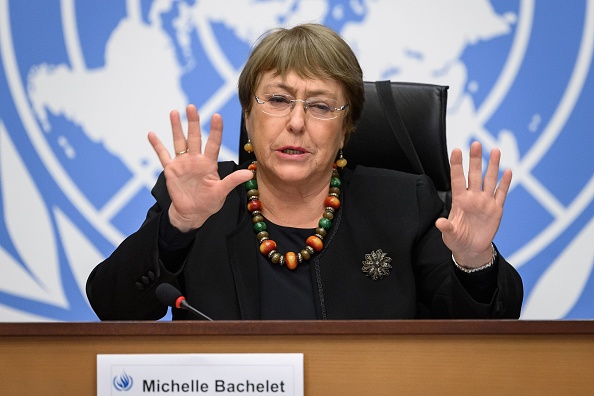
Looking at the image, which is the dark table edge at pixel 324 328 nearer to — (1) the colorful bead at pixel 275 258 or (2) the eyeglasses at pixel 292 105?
(1) the colorful bead at pixel 275 258

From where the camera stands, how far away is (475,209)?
63.0 inches

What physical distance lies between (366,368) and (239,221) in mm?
836

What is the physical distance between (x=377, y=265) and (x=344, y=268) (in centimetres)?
8

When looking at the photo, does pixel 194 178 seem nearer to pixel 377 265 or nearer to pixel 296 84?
pixel 296 84

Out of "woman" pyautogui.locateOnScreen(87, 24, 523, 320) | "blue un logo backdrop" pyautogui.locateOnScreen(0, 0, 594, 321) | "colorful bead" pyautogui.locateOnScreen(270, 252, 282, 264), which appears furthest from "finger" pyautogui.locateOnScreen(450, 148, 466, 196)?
"blue un logo backdrop" pyautogui.locateOnScreen(0, 0, 594, 321)

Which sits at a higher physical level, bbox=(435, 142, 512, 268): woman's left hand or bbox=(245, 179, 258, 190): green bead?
bbox=(245, 179, 258, 190): green bead

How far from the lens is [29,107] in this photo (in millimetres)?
2900

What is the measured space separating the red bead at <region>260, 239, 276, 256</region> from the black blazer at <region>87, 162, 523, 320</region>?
2 cm

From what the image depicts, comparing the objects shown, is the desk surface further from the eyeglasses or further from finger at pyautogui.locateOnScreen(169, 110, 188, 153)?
the eyeglasses

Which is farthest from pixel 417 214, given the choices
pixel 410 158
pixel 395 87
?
pixel 395 87

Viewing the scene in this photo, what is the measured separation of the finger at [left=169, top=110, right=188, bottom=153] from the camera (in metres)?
1.60

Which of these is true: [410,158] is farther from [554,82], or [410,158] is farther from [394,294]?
[554,82]

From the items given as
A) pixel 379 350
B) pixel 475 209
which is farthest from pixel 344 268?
pixel 379 350

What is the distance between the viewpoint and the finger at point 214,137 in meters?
1.60
